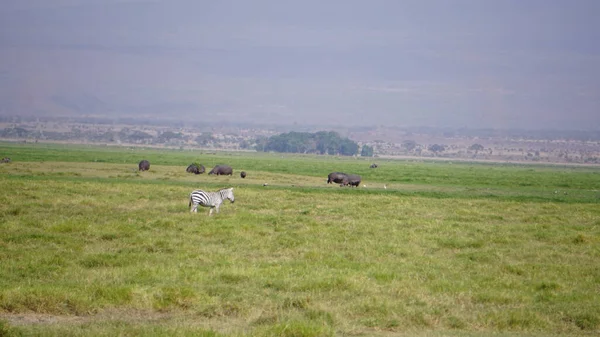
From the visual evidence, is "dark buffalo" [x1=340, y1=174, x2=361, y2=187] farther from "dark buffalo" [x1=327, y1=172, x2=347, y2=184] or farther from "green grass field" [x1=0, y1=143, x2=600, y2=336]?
"green grass field" [x1=0, y1=143, x2=600, y2=336]

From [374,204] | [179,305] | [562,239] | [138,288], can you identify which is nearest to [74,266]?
[138,288]

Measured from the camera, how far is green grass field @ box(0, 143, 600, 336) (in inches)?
466

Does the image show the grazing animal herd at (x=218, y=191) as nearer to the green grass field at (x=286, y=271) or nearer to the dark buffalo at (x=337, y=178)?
the dark buffalo at (x=337, y=178)

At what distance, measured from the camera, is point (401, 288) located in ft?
46.5

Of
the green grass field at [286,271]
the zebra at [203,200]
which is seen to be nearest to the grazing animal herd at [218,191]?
the zebra at [203,200]

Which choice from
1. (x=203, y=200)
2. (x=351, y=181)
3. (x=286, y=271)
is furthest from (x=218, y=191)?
(x=351, y=181)

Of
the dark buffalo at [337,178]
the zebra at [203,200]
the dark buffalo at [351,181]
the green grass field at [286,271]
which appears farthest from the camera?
the dark buffalo at [337,178]

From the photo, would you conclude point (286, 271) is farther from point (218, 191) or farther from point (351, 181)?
point (351, 181)

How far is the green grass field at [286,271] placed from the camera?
1184cm

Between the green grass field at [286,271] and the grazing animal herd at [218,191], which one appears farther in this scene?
the grazing animal herd at [218,191]

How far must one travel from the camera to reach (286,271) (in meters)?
15.4

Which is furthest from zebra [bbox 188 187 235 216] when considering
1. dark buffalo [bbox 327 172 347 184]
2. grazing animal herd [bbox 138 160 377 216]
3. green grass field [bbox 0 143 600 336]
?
dark buffalo [bbox 327 172 347 184]

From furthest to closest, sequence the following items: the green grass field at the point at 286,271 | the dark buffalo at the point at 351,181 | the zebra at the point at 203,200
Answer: the dark buffalo at the point at 351,181
the zebra at the point at 203,200
the green grass field at the point at 286,271

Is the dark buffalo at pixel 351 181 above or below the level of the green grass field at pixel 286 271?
above
